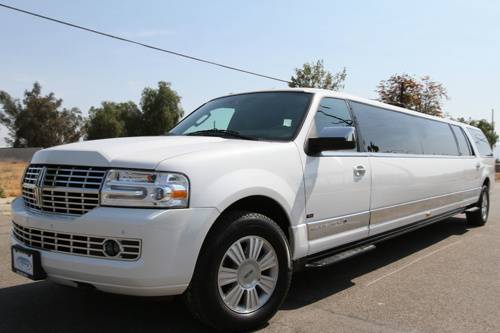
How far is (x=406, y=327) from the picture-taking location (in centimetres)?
355

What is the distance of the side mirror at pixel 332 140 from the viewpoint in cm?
389

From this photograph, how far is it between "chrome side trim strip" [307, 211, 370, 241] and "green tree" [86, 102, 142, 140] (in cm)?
8492

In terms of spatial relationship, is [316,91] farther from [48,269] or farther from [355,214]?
[48,269]

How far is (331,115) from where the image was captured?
448cm

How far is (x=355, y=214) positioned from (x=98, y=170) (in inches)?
96.2

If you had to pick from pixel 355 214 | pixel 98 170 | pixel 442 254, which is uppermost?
pixel 98 170

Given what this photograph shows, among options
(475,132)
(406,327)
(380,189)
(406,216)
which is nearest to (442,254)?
(406,216)

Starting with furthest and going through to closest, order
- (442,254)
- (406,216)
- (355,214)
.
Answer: (442,254) < (406,216) < (355,214)

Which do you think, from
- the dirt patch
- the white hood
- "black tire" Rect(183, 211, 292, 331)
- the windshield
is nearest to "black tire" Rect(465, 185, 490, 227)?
the windshield

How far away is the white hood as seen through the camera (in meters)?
3.08

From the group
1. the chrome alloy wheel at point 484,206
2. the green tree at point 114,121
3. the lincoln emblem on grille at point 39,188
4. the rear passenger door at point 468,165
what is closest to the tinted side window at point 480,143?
the rear passenger door at point 468,165

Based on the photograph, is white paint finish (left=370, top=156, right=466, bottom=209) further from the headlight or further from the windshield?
the headlight

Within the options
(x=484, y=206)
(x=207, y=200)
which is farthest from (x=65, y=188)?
(x=484, y=206)

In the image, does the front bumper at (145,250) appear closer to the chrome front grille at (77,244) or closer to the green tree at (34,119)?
the chrome front grille at (77,244)
